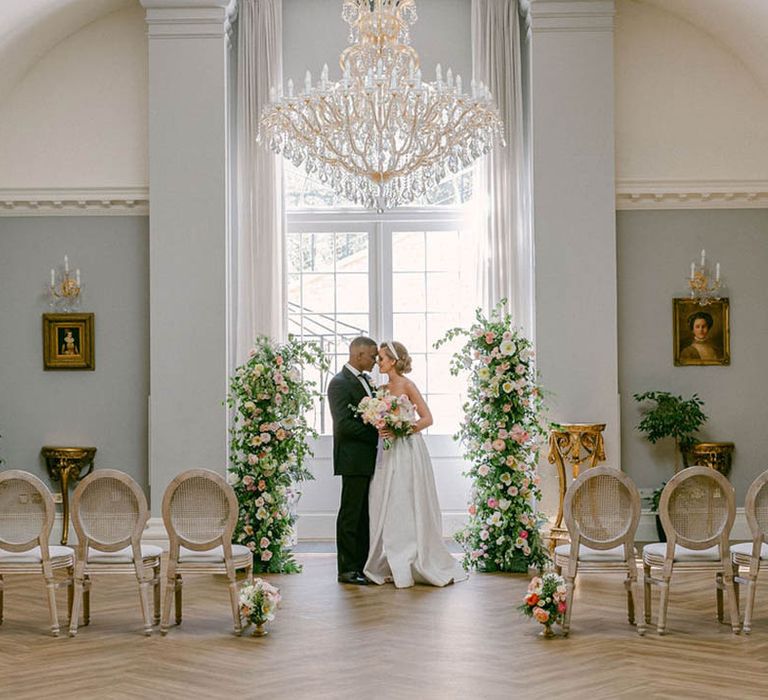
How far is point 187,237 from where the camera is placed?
10.6 meters

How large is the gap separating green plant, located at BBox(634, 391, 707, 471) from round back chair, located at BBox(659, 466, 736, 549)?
11.7 feet

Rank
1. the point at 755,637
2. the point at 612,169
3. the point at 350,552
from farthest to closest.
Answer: the point at 612,169, the point at 350,552, the point at 755,637

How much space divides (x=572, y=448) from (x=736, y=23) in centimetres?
427

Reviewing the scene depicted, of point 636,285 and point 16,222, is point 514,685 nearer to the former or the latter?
point 636,285

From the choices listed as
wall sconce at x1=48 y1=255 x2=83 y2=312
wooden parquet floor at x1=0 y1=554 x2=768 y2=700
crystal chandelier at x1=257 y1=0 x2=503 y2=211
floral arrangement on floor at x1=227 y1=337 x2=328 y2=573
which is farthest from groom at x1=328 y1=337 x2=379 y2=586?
wall sconce at x1=48 y1=255 x2=83 y2=312

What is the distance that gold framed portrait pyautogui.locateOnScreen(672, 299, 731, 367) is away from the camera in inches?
427

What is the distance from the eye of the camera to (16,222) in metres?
11.0

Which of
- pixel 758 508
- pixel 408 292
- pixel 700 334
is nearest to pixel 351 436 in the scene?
pixel 408 292

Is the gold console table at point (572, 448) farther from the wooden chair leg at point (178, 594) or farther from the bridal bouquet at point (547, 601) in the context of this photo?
the wooden chair leg at point (178, 594)

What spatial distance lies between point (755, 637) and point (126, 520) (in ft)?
12.9

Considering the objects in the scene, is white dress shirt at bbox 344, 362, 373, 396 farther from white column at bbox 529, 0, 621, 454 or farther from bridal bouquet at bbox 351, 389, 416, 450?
white column at bbox 529, 0, 621, 454

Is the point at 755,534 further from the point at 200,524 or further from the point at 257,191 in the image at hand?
the point at 257,191

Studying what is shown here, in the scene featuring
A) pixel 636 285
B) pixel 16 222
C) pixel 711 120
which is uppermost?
pixel 711 120

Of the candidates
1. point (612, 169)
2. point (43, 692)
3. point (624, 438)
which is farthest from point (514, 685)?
point (612, 169)
